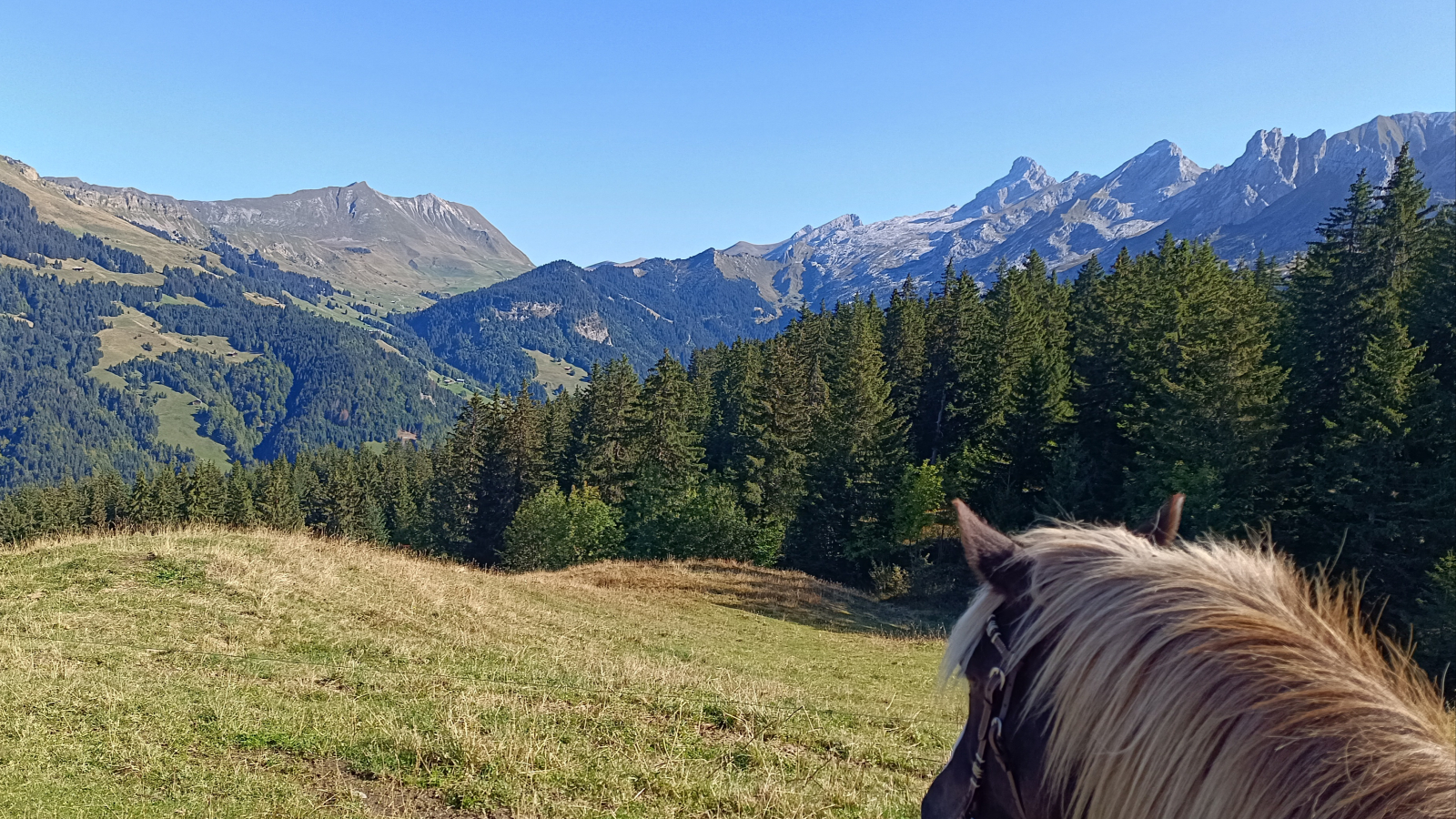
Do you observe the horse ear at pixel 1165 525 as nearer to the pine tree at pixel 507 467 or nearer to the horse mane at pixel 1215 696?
the horse mane at pixel 1215 696

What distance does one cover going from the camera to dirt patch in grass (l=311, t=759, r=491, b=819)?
5.82 m

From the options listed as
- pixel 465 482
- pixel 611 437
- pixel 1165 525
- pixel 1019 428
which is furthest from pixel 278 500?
pixel 1165 525

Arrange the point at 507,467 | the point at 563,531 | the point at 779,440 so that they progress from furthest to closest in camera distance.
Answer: the point at 507,467
the point at 779,440
the point at 563,531

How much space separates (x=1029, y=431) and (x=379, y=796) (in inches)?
1613

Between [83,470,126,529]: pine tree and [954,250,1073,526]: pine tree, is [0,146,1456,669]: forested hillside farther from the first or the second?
[83,470,126,529]: pine tree

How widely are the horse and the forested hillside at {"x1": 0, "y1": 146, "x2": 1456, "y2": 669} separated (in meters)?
14.6

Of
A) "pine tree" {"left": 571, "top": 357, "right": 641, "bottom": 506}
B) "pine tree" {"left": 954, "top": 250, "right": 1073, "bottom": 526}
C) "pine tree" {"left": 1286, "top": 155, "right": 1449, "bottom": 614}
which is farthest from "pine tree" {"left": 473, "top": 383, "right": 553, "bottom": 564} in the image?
"pine tree" {"left": 1286, "top": 155, "right": 1449, "bottom": 614}

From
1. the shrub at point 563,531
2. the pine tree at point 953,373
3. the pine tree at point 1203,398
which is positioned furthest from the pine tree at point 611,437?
the pine tree at point 1203,398

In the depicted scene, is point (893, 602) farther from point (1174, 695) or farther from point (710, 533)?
point (1174, 695)

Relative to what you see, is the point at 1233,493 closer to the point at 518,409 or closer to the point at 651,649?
the point at 651,649

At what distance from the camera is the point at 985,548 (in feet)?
7.31

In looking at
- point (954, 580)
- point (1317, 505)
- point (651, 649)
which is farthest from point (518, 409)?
point (1317, 505)

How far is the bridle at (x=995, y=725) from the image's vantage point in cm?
204

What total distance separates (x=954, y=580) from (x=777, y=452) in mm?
16842
